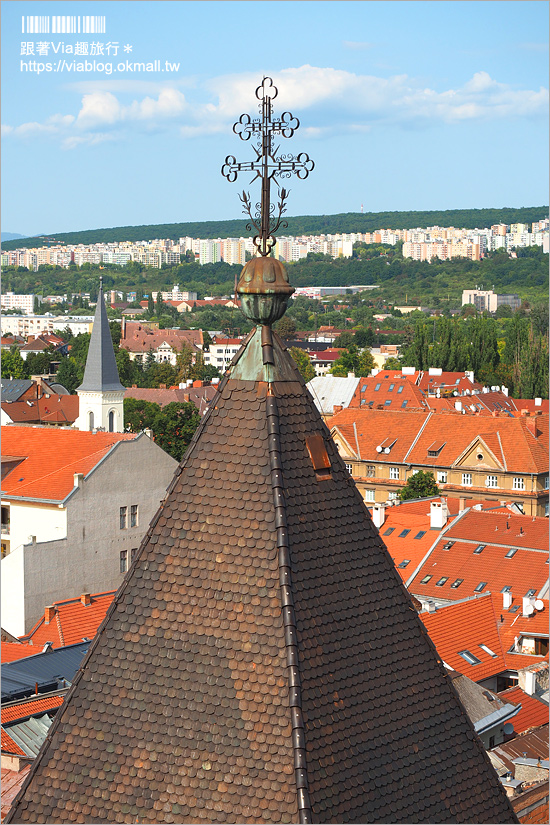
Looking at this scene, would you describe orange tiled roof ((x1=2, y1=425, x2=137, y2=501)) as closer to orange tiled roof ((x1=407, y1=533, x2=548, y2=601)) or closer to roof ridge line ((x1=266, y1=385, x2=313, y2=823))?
orange tiled roof ((x1=407, y1=533, x2=548, y2=601))

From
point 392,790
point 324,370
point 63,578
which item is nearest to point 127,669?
point 392,790

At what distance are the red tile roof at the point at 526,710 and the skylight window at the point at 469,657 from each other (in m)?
2.07

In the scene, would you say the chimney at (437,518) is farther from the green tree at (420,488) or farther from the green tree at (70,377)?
the green tree at (70,377)

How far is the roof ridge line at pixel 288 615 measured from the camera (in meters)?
7.05

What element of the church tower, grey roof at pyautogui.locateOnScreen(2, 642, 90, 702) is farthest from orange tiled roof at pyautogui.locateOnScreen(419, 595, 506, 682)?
the church tower

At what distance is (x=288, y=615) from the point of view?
296 inches

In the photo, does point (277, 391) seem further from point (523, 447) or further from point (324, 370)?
point (324, 370)

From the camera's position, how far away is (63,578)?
1625 inches

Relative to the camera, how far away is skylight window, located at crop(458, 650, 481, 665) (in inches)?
1243

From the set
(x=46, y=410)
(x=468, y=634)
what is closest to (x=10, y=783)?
(x=468, y=634)

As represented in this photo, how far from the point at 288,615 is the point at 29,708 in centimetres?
1495

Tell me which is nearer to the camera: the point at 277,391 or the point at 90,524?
the point at 277,391

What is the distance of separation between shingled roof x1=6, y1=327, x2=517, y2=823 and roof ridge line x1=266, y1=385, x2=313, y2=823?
1cm

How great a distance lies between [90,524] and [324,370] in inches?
4515
